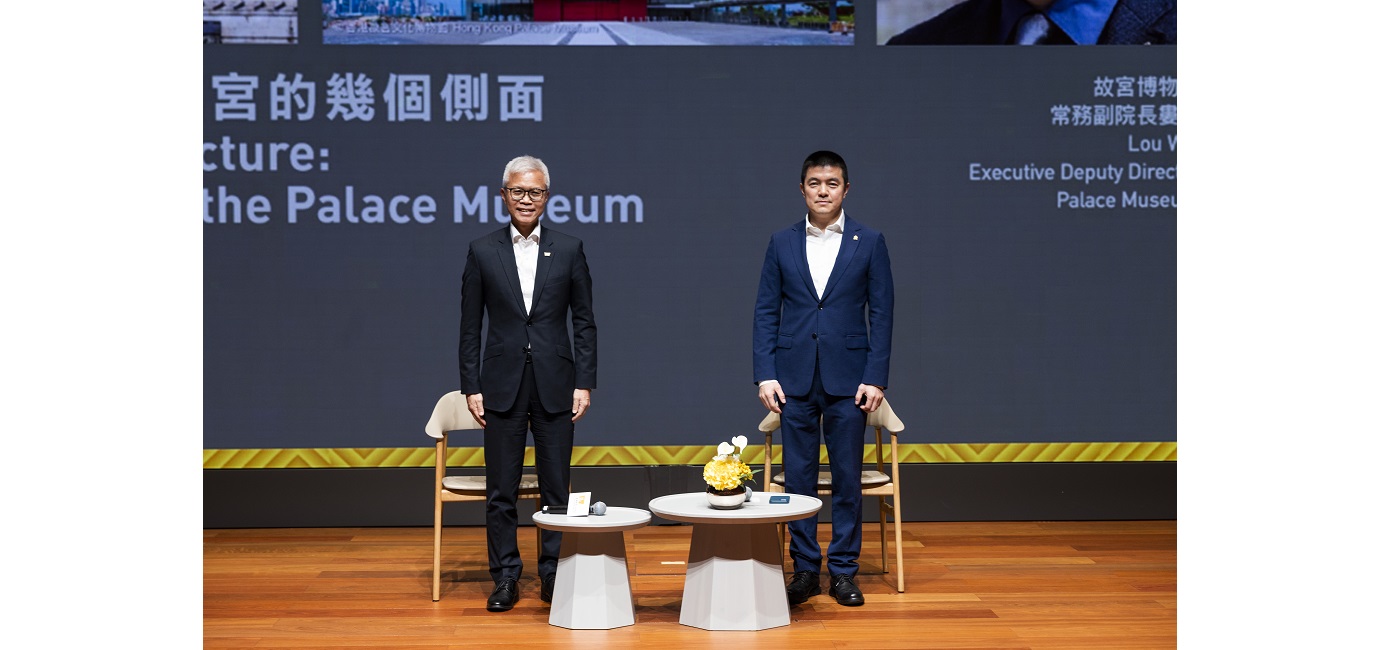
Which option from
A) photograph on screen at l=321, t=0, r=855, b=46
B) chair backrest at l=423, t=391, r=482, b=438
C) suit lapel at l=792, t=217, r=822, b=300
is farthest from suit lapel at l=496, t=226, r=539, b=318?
photograph on screen at l=321, t=0, r=855, b=46

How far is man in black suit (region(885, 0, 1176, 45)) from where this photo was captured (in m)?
5.67

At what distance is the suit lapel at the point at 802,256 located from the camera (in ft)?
13.5

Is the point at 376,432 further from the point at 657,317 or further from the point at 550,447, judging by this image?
the point at 550,447

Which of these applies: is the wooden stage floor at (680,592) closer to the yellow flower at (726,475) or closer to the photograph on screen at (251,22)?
the yellow flower at (726,475)

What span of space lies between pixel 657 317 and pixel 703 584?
2163 mm

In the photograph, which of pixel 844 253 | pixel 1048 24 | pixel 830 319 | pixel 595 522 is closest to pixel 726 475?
pixel 595 522

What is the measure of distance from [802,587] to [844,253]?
3.73ft

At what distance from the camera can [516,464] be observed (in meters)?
4.12

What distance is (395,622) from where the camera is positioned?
3.82m

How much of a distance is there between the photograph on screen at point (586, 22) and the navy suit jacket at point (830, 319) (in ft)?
5.80

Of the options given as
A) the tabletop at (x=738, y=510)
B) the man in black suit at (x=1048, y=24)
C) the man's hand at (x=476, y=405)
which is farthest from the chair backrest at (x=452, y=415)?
the man in black suit at (x=1048, y=24)

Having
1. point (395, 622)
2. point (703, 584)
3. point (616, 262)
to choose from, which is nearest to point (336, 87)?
point (616, 262)

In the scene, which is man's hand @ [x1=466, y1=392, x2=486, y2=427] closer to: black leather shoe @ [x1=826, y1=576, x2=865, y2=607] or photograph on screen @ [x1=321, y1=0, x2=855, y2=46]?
black leather shoe @ [x1=826, y1=576, x2=865, y2=607]

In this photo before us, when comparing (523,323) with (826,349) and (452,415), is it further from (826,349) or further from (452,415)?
(826,349)
